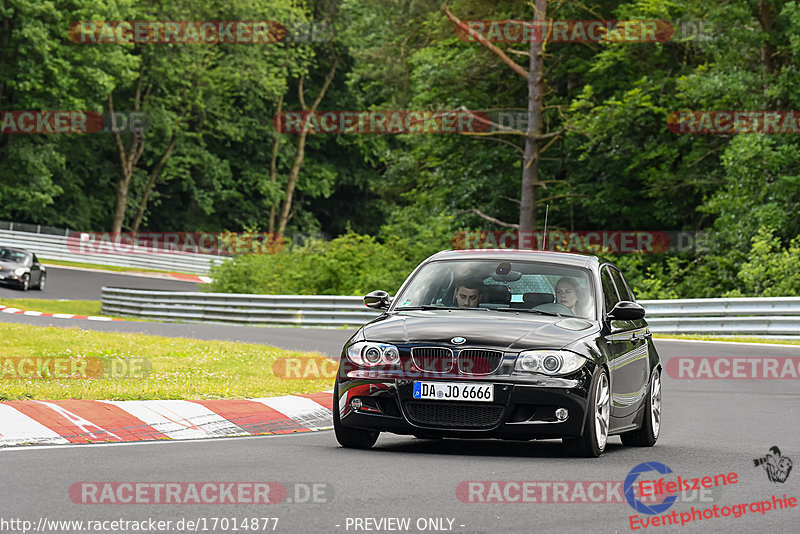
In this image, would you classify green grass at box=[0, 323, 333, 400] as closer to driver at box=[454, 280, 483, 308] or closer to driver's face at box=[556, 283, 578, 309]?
driver at box=[454, 280, 483, 308]

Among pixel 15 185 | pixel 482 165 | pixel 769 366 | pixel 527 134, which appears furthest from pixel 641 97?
pixel 15 185

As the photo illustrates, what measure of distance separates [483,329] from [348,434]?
49.5 inches

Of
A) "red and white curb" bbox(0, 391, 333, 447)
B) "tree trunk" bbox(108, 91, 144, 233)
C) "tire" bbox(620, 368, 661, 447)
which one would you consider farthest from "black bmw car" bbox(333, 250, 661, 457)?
"tree trunk" bbox(108, 91, 144, 233)

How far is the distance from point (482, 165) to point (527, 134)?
4375mm

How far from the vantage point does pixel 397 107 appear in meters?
48.2

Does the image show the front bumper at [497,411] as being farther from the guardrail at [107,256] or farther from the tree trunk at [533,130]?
the guardrail at [107,256]

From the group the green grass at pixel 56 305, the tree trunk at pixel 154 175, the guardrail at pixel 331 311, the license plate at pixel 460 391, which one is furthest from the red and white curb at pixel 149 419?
the tree trunk at pixel 154 175

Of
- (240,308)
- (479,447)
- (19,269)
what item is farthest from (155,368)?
(19,269)

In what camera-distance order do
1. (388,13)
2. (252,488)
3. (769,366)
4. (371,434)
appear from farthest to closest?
1. (388,13)
2. (769,366)
3. (371,434)
4. (252,488)

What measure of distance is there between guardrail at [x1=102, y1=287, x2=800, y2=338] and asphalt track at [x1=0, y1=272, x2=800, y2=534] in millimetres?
12334

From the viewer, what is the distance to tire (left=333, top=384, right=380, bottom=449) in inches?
378

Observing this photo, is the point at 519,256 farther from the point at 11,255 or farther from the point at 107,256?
the point at 107,256

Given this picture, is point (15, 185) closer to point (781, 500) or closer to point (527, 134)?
point (527, 134)

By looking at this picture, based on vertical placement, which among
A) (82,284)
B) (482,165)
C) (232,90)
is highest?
(232,90)
